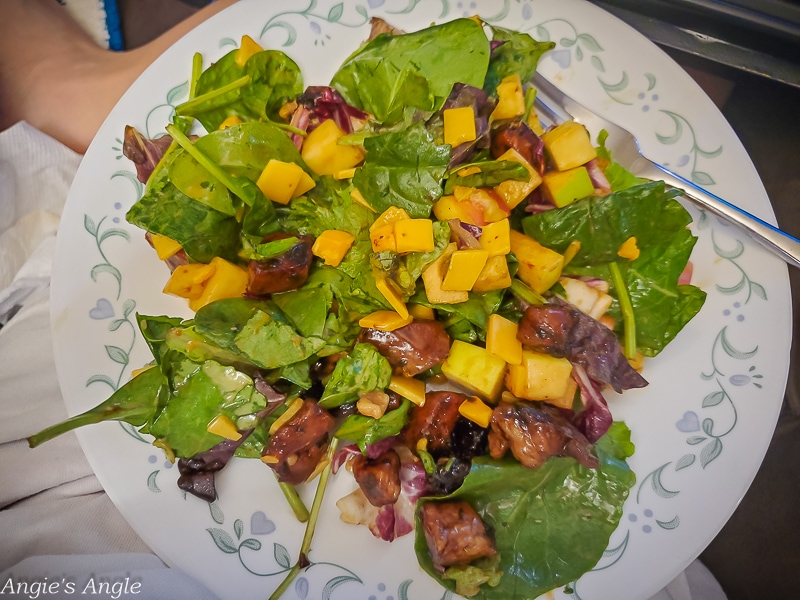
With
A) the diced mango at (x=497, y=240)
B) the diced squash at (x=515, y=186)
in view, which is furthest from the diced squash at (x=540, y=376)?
the diced squash at (x=515, y=186)

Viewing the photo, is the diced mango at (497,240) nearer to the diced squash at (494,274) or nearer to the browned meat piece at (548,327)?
the diced squash at (494,274)

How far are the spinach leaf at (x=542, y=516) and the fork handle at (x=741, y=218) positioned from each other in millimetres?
660

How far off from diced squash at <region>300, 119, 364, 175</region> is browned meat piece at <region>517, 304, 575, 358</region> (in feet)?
1.93

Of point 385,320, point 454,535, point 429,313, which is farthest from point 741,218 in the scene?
point 454,535

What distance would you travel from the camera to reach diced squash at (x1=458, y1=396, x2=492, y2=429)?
3.89 ft

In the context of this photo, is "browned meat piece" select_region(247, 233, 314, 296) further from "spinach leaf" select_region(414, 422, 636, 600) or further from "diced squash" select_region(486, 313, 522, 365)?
"spinach leaf" select_region(414, 422, 636, 600)

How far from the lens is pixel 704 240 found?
1308 millimetres

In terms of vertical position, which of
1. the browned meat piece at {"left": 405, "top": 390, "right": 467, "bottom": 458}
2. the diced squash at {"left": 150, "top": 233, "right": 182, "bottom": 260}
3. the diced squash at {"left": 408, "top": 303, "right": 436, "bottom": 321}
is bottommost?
the browned meat piece at {"left": 405, "top": 390, "right": 467, "bottom": 458}

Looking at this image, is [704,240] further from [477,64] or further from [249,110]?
[249,110]

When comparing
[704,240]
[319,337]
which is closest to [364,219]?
[319,337]

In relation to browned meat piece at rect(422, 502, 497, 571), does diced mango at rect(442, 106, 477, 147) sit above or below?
above

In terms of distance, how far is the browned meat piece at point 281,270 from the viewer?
46.5 inches

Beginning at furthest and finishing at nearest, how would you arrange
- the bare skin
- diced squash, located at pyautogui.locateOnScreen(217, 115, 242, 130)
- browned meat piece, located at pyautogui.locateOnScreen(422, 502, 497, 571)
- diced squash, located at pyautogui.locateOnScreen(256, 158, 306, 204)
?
the bare skin
diced squash, located at pyautogui.locateOnScreen(217, 115, 242, 130)
diced squash, located at pyautogui.locateOnScreen(256, 158, 306, 204)
browned meat piece, located at pyautogui.locateOnScreen(422, 502, 497, 571)

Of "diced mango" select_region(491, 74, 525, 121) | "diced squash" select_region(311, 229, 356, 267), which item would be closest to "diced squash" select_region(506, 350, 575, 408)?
"diced squash" select_region(311, 229, 356, 267)
